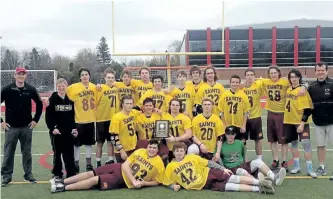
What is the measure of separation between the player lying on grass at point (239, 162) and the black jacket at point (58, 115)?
93.0 inches

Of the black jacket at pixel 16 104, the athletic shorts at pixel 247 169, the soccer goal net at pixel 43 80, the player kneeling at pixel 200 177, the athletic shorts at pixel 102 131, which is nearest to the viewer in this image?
the player kneeling at pixel 200 177

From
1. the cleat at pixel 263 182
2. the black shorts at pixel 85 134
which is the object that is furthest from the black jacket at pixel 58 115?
the cleat at pixel 263 182

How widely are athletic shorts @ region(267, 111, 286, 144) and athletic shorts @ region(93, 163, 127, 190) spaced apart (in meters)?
2.68

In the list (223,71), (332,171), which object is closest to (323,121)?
(332,171)

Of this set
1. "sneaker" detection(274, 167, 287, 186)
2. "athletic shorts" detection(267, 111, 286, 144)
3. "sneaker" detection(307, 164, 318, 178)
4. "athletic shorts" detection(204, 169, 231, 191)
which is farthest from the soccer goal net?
"sneaker" detection(274, 167, 287, 186)

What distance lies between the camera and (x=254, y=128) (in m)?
5.96

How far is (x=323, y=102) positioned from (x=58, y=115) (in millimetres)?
4009

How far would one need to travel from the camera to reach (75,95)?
5.73 m

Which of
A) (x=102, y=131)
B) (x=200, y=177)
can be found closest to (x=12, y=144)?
(x=102, y=131)

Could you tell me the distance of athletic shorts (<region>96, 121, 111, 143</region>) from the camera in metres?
5.98

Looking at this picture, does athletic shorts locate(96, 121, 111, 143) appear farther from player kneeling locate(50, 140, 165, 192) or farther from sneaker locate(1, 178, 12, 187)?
sneaker locate(1, 178, 12, 187)

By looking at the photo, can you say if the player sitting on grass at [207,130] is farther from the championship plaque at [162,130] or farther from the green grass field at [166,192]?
the green grass field at [166,192]

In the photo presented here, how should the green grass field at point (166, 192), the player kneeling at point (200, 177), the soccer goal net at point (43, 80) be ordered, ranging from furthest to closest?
the soccer goal net at point (43, 80) < the player kneeling at point (200, 177) < the green grass field at point (166, 192)

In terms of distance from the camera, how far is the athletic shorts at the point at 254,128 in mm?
5953
